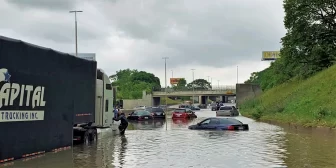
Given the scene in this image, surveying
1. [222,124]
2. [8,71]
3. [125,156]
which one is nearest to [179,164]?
[125,156]

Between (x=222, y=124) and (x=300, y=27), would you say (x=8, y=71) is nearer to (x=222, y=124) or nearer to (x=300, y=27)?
(x=222, y=124)

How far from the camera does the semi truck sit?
13.5 meters

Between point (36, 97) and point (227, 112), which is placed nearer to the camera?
point (36, 97)

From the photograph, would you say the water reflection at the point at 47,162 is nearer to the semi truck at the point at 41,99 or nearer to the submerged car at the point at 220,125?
the semi truck at the point at 41,99

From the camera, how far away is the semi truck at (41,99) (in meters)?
13.5

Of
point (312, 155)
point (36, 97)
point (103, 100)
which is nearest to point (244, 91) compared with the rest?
point (103, 100)

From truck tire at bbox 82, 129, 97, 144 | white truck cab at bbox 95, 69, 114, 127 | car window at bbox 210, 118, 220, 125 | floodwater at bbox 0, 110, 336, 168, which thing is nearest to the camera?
floodwater at bbox 0, 110, 336, 168

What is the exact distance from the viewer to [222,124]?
30328 mm

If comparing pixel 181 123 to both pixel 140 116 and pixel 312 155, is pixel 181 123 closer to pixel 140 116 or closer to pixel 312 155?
pixel 140 116

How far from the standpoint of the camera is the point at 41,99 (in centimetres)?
1550

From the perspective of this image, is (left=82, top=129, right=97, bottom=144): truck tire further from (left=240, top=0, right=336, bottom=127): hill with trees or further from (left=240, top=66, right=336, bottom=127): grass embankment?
(left=240, top=0, right=336, bottom=127): hill with trees

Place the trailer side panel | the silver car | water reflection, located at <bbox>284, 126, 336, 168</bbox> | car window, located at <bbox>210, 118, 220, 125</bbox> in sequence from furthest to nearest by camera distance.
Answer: the silver car, car window, located at <bbox>210, 118, 220, 125</bbox>, water reflection, located at <bbox>284, 126, 336, 168</bbox>, the trailer side panel

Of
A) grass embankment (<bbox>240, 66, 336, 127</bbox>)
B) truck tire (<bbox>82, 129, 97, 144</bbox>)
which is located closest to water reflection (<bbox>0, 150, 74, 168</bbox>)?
truck tire (<bbox>82, 129, 97, 144</bbox>)

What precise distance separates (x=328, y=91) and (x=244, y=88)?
206 ft
